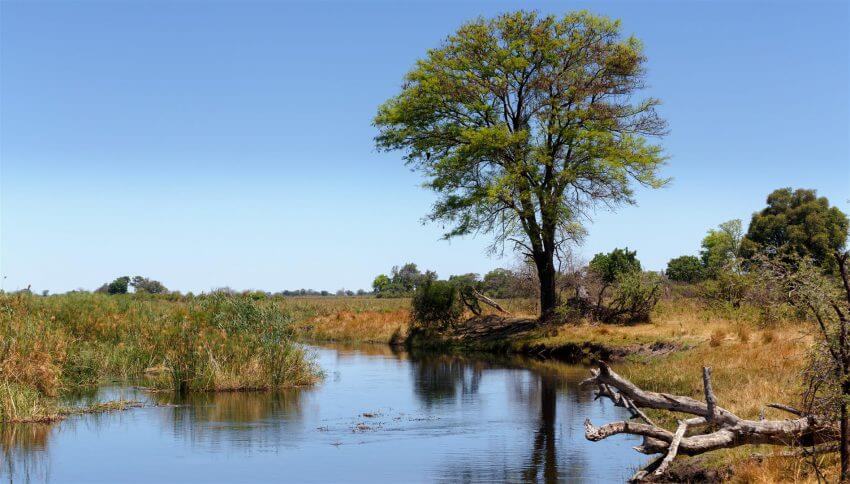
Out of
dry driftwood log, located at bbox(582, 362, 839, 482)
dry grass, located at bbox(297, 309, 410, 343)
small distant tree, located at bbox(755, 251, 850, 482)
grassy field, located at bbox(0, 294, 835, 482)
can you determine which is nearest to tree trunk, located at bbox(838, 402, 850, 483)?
small distant tree, located at bbox(755, 251, 850, 482)

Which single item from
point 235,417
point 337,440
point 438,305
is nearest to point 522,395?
point 337,440

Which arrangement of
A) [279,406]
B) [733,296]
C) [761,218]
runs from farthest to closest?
[761,218]
[733,296]
[279,406]

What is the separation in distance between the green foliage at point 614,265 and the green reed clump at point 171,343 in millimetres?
19178

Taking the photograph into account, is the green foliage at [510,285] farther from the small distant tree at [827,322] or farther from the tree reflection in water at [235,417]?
the small distant tree at [827,322]

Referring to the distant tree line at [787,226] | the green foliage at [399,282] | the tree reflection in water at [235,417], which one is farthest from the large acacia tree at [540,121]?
the green foliage at [399,282]

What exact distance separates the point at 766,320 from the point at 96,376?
71.4 feet

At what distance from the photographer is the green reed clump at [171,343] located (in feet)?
77.8

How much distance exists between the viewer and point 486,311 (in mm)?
48344

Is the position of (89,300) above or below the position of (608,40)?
below

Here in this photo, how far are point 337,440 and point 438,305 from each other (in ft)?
93.1

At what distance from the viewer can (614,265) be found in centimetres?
4525

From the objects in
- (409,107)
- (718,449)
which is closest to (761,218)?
(409,107)

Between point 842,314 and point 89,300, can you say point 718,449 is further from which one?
point 89,300

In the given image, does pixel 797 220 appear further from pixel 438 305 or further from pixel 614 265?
pixel 438 305
